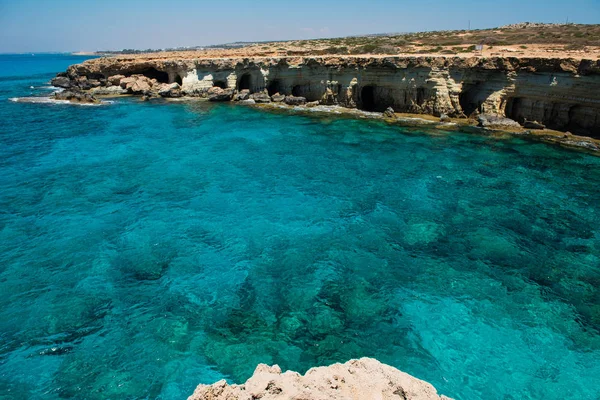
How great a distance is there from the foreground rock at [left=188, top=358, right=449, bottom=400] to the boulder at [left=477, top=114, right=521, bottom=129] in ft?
105

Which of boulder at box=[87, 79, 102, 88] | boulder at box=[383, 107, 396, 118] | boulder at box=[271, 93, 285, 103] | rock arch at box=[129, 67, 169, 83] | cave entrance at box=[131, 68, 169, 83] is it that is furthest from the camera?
cave entrance at box=[131, 68, 169, 83]

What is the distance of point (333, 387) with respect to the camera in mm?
5820

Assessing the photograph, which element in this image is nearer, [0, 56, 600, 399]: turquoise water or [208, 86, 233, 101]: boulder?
[0, 56, 600, 399]: turquoise water

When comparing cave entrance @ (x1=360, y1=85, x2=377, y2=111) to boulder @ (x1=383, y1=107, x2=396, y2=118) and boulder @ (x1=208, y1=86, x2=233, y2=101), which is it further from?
boulder @ (x1=208, y1=86, x2=233, y2=101)

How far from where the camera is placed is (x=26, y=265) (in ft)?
49.8

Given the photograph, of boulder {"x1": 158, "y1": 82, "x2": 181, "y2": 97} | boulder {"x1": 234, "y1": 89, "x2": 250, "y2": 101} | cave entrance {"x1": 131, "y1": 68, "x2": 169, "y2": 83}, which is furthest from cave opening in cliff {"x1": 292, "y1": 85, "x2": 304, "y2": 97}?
cave entrance {"x1": 131, "y1": 68, "x2": 169, "y2": 83}

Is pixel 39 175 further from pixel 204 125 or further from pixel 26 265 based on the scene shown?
pixel 204 125

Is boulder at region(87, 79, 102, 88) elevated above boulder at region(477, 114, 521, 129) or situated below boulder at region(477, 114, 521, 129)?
above

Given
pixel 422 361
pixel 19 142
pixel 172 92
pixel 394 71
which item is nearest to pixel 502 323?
pixel 422 361

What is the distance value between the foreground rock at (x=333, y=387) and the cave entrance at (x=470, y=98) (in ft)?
113

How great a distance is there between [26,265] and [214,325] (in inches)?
347

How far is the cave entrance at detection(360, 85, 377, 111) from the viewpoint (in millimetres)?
41469

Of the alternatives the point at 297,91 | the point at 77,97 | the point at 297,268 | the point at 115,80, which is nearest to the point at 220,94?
the point at 297,91

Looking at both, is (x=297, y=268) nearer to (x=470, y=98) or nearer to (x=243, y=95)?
(x=470, y=98)
